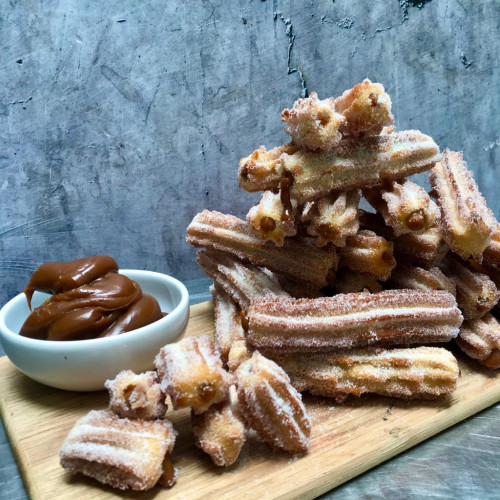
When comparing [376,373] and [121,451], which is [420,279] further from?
[121,451]

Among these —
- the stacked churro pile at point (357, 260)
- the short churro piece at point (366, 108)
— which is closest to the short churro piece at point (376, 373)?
the stacked churro pile at point (357, 260)

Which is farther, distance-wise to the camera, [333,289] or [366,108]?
[333,289]

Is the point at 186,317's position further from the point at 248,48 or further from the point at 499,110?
the point at 499,110

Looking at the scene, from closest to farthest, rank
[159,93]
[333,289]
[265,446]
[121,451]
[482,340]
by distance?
[121,451], [265,446], [482,340], [333,289], [159,93]

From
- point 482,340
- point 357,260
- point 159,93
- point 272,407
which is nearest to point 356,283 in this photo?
point 357,260

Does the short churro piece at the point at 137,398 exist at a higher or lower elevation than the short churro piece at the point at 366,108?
lower

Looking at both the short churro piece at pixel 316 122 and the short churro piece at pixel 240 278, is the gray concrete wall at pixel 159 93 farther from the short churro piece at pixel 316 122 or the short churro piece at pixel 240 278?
the short churro piece at pixel 316 122

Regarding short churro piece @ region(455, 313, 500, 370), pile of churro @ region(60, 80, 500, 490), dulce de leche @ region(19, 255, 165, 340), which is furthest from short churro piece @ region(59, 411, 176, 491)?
short churro piece @ region(455, 313, 500, 370)
